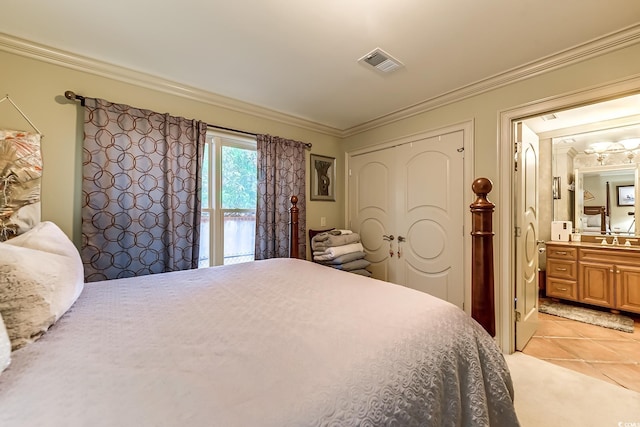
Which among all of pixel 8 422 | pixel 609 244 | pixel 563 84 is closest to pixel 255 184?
pixel 8 422

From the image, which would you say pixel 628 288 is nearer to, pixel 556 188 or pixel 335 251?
pixel 556 188

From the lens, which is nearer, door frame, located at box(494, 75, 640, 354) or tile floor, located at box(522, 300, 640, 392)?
tile floor, located at box(522, 300, 640, 392)

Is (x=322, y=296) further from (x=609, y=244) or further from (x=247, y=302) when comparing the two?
(x=609, y=244)

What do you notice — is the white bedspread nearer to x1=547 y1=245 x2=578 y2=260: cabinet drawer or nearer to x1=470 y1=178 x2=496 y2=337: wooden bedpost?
x1=470 y1=178 x2=496 y2=337: wooden bedpost

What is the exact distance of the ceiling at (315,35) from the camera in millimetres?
1479

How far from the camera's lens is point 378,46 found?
1816 millimetres

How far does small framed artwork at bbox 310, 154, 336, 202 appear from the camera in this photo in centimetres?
340

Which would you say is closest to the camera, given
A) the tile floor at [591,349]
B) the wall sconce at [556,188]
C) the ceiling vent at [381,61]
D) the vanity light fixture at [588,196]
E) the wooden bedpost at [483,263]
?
the wooden bedpost at [483,263]

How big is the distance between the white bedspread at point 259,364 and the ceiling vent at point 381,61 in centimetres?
165

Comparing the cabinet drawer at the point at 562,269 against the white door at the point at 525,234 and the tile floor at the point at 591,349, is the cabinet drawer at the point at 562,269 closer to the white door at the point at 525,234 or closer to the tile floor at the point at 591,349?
the tile floor at the point at 591,349

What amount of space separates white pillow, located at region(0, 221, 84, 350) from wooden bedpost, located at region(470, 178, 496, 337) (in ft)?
5.70

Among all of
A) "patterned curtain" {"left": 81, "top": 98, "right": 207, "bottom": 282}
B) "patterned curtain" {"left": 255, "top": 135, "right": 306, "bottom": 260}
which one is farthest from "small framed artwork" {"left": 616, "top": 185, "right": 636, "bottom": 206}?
"patterned curtain" {"left": 81, "top": 98, "right": 207, "bottom": 282}

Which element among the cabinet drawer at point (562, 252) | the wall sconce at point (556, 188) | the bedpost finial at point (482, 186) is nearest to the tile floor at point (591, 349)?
the cabinet drawer at point (562, 252)

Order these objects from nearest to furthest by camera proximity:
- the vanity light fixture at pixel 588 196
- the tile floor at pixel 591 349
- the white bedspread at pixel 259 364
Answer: the white bedspread at pixel 259 364, the tile floor at pixel 591 349, the vanity light fixture at pixel 588 196
